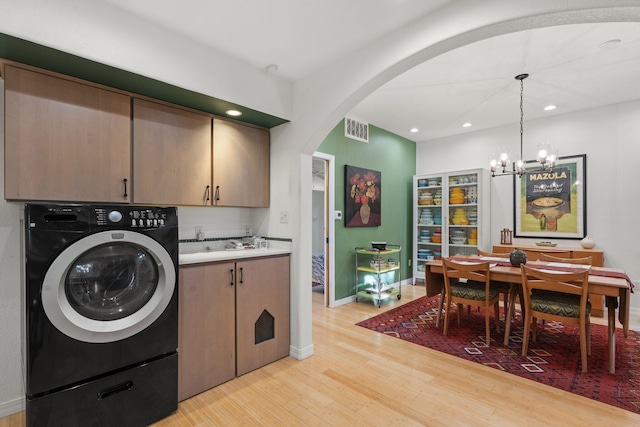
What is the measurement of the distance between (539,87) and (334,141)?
253 centimetres

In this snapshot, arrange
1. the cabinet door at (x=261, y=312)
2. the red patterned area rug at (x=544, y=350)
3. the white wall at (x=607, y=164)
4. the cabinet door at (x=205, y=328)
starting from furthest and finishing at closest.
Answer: the white wall at (x=607, y=164) < the cabinet door at (x=261, y=312) < the red patterned area rug at (x=544, y=350) < the cabinet door at (x=205, y=328)

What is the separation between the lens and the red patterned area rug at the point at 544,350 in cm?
228

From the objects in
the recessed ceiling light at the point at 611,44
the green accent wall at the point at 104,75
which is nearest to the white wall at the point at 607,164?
the recessed ceiling light at the point at 611,44

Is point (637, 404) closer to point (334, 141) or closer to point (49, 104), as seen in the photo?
point (334, 141)

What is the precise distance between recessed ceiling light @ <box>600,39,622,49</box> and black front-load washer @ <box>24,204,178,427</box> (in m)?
3.81

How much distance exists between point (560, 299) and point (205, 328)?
299 cm

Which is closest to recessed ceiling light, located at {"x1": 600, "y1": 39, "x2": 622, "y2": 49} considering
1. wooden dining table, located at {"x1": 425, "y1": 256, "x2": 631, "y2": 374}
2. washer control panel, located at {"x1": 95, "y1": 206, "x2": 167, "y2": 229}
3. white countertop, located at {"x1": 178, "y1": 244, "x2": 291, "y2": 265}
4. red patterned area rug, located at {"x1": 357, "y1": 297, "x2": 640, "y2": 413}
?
wooden dining table, located at {"x1": 425, "y1": 256, "x2": 631, "y2": 374}

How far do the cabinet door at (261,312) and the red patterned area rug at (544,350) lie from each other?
49.3 inches

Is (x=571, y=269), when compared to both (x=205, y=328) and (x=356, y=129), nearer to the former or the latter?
(x=356, y=129)

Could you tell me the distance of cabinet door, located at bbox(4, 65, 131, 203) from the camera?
1.72 meters

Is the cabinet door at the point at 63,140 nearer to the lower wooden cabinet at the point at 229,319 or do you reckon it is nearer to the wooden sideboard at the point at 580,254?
the lower wooden cabinet at the point at 229,319

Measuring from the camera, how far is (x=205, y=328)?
7.35 feet

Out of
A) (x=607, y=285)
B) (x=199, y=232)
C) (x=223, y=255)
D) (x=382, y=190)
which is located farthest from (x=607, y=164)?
(x=199, y=232)

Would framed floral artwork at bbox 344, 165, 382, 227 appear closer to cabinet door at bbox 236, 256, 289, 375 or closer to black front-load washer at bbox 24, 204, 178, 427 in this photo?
cabinet door at bbox 236, 256, 289, 375
